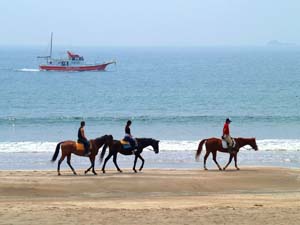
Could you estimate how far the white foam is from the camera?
3222cm

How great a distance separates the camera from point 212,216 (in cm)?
1565

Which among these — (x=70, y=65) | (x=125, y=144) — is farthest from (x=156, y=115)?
(x=70, y=65)

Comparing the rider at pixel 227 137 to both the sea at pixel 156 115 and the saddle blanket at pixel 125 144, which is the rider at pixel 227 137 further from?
the saddle blanket at pixel 125 144

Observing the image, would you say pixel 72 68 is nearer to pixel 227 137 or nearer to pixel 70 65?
pixel 70 65

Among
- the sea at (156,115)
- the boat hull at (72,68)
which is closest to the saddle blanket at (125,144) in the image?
the sea at (156,115)

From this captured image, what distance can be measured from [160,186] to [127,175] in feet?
6.73

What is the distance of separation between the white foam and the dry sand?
7054 millimetres

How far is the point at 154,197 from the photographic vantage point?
795 inches

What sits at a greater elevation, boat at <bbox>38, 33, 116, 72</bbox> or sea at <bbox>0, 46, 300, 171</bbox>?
boat at <bbox>38, 33, 116, 72</bbox>

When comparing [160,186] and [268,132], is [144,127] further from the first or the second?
[160,186]

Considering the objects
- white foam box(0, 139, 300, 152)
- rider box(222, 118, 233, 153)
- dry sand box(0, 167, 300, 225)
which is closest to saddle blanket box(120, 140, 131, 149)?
dry sand box(0, 167, 300, 225)

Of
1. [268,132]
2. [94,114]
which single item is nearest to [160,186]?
[268,132]

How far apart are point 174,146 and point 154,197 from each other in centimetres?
1299

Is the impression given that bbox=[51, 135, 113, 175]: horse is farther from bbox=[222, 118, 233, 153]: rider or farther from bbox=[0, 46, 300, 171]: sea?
bbox=[222, 118, 233, 153]: rider
